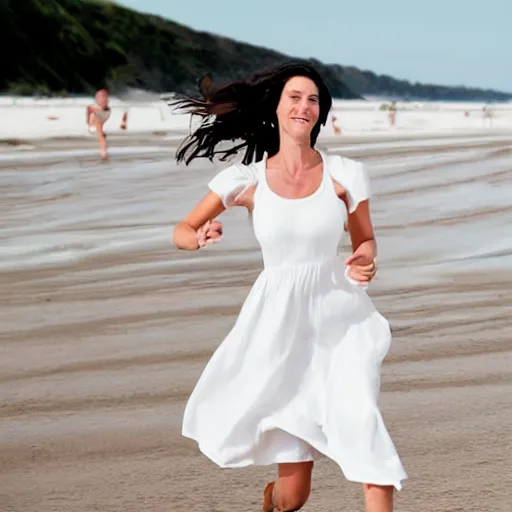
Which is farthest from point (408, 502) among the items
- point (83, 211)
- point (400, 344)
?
point (83, 211)

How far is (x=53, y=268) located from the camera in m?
9.81

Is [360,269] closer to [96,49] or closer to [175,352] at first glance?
[175,352]

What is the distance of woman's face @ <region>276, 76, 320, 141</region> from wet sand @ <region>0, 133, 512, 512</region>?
137 centimetres

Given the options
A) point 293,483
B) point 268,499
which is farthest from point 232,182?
point 268,499

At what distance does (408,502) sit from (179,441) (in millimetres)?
1163

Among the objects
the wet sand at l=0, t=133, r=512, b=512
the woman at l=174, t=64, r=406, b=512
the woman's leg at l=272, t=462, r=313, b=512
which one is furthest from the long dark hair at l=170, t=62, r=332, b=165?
the wet sand at l=0, t=133, r=512, b=512

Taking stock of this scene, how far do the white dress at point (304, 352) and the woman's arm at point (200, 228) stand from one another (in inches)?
A: 1.8

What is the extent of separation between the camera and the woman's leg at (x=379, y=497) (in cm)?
332

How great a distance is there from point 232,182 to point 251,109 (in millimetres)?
284

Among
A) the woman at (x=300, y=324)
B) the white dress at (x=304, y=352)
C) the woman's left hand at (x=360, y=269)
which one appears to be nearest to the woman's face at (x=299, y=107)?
the woman at (x=300, y=324)

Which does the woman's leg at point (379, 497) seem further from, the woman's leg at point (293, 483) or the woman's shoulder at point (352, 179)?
the woman's shoulder at point (352, 179)

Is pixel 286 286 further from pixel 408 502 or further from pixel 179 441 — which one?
pixel 179 441

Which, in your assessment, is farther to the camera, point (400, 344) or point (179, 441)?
point (400, 344)

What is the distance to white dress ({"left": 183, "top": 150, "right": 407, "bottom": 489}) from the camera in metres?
3.29
